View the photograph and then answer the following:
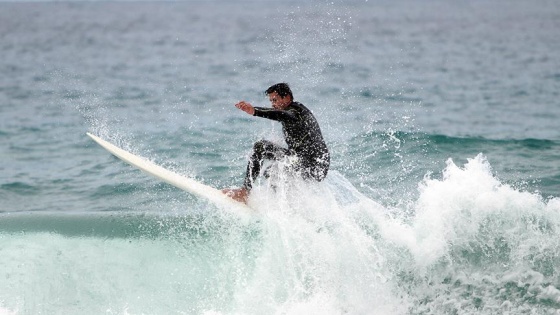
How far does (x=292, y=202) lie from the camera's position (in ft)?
29.2

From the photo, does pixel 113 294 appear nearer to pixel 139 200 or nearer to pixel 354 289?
pixel 354 289

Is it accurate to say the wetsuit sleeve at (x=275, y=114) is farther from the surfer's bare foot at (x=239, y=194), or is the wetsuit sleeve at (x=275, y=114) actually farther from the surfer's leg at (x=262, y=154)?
the surfer's bare foot at (x=239, y=194)

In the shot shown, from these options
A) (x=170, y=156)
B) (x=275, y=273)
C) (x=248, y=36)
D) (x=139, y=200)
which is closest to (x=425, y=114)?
(x=170, y=156)

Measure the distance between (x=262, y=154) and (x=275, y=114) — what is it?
488mm

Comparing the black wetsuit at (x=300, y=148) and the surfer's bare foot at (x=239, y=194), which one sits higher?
the black wetsuit at (x=300, y=148)

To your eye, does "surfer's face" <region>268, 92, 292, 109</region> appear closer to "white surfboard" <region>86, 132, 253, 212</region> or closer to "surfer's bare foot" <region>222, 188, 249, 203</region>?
"surfer's bare foot" <region>222, 188, 249, 203</region>

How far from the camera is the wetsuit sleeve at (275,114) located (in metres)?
8.37

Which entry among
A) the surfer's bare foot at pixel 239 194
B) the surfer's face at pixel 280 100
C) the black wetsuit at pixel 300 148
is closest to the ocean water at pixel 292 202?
the surfer's bare foot at pixel 239 194

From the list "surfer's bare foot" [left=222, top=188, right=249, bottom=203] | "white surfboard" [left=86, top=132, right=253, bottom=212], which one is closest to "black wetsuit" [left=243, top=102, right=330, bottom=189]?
"surfer's bare foot" [left=222, top=188, right=249, bottom=203]

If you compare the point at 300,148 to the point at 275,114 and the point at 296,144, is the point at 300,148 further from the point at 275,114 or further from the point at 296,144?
the point at 275,114

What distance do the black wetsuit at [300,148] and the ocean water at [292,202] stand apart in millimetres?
227

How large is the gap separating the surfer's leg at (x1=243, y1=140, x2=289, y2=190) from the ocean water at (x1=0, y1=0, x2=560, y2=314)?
0.25 metres

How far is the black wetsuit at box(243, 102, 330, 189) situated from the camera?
8.74 m

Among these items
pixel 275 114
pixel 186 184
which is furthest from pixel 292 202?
pixel 186 184
